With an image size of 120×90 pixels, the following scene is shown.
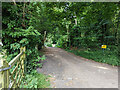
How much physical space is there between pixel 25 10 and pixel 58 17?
1.93 m

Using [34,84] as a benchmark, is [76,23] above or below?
above

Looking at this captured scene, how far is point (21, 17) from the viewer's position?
2688 mm

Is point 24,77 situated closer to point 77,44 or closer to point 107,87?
point 107,87

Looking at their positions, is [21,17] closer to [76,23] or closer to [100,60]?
[100,60]

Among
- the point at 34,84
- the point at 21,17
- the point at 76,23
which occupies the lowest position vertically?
the point at 34,84

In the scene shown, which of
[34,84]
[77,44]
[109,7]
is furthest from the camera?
[77,44]

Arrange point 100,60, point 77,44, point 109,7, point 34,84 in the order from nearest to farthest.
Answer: point 34,84 → point 109,7 → point 100,60 → point 77,44

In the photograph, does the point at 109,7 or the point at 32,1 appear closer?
the point at 32,1

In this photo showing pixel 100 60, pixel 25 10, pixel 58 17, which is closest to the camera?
pixel 25 10

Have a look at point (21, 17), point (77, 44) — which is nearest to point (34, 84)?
point (21, 17)

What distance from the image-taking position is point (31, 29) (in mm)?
2523

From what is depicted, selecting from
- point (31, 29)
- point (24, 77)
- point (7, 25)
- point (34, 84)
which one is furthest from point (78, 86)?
point (7, 25)

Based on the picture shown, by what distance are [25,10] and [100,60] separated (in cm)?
571

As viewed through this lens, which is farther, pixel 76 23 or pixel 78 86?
pixel 76 23
